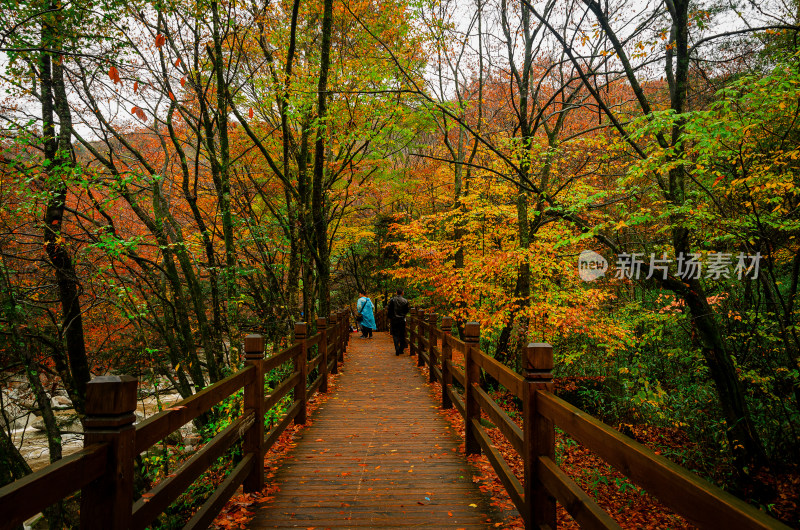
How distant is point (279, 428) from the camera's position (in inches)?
183

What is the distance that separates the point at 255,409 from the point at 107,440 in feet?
6.67

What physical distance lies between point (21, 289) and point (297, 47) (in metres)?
8.20

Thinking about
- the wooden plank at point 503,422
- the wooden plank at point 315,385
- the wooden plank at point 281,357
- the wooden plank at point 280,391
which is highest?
the wooden plank at point 281,357

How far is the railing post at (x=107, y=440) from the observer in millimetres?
1841

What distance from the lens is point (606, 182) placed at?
14.4m

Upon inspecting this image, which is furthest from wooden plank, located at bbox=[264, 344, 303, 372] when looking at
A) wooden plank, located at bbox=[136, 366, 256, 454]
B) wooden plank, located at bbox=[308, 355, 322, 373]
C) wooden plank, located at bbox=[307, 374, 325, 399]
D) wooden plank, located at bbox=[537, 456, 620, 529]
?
wooden plank, located at bbox=[537, 456, 620, 529]

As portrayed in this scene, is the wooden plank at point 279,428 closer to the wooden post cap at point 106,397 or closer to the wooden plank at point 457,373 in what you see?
the wooden plank at point 457,373

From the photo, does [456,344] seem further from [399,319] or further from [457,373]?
[399,319]

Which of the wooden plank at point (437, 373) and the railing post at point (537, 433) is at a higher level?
the railing post at point (537, 433)

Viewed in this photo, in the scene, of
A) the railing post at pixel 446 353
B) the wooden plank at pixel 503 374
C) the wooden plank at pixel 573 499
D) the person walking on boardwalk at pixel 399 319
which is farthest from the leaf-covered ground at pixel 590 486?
the person walking on boardwalk at pixel 399 319

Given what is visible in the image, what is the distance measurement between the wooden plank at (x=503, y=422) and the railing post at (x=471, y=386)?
0.25 meters

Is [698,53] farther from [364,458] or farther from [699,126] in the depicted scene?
[364,458]

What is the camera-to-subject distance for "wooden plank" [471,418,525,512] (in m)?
3.04

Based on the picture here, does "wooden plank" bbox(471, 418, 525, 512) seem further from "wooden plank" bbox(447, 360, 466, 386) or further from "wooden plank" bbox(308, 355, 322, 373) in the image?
"wooden plank" bbox(308, 355, 322, 373)
